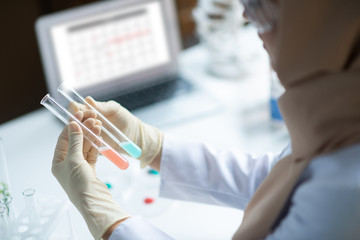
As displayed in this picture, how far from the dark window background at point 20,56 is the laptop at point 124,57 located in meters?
0.62

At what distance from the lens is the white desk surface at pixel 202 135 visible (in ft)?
3.31

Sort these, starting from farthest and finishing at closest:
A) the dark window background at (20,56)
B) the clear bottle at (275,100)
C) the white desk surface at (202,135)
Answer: the dark window background at (20,56) < the clear bottle at (275,100) < the white desk surface at (202,135)

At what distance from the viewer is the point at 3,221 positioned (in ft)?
2.76

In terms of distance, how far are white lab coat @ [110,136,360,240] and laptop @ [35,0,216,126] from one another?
37 cm

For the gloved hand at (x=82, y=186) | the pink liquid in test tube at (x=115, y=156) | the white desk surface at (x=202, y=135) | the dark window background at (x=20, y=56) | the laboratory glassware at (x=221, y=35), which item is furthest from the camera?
the dark window background at (x=20, y=56)

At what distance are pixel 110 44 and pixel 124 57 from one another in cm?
6

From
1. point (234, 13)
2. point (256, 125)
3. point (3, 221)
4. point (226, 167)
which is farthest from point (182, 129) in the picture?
point (3, 221)

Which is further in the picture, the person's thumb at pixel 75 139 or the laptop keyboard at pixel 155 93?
the laptop keyboard at pixel 155 93

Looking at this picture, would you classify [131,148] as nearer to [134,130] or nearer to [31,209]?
[134,130]

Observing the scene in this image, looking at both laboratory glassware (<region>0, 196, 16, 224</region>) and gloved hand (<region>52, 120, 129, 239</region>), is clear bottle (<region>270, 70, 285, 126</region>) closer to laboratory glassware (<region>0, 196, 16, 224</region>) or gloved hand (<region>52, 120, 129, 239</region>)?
gloved hand (<region>52, 120, 129, 239</region>)

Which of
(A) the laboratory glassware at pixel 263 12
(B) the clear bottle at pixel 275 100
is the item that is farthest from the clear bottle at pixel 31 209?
(B) the clear bottle at pixel 275 100

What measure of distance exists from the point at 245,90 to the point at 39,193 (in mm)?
814

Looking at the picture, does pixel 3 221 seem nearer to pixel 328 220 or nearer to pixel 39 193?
pixel 39 193

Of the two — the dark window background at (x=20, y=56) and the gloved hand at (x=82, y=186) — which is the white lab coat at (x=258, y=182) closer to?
the gloved hand at (x=82, y=186)
